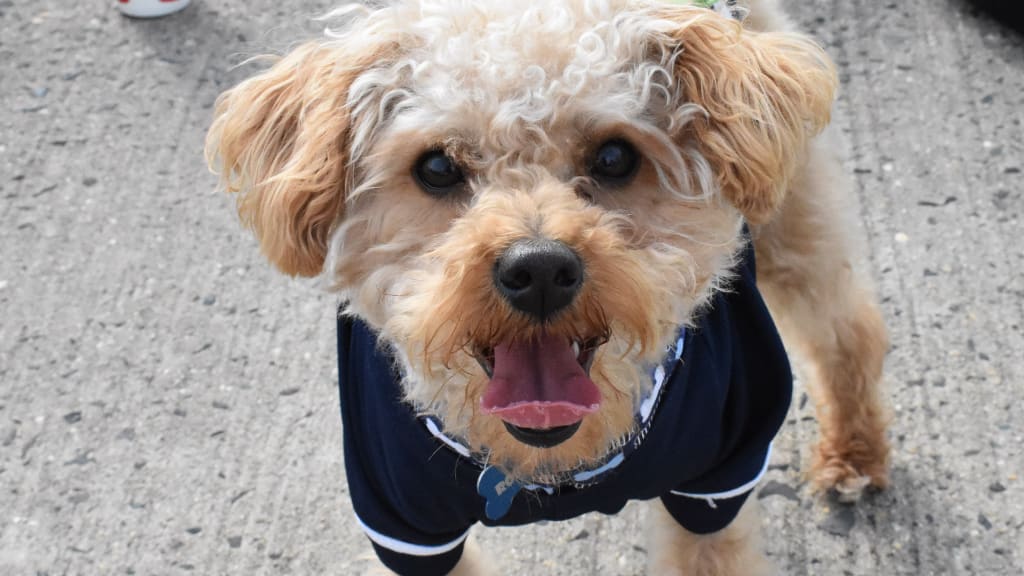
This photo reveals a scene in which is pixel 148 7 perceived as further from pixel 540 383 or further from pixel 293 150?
pixel 540 383

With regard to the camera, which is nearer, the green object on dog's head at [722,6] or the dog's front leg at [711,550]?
the green object on dog's head at [722,6]

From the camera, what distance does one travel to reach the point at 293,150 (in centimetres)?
234

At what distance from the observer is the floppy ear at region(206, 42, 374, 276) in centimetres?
226

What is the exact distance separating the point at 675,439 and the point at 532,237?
67cm

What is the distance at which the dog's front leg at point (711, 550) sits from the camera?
2.81m

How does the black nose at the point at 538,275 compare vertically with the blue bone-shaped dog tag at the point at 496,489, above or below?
above

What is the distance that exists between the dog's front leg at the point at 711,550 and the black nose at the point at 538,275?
107cm

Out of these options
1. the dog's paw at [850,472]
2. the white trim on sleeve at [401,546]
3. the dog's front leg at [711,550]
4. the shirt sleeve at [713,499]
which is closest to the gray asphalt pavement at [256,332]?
the dog's paw at [850,472]

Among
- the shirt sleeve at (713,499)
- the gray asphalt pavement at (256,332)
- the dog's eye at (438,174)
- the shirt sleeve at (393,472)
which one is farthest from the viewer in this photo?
the gray asphalt pavement at (256,332)

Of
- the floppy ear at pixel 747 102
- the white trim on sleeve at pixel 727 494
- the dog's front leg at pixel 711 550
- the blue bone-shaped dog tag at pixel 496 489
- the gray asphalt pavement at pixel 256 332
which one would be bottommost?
the gray asphalt pavement at pixel 256 332

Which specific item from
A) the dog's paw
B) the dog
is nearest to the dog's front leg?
the dog

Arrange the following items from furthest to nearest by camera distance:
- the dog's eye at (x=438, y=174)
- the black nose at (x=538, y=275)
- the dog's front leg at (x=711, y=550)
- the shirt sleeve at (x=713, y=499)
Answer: the dog's front leg at (x=711, y=550) → the shirt sleeve at (x=713, y=499) → the dog's eye at (x=438, y=174) → the black nose at (x=538, y=275)

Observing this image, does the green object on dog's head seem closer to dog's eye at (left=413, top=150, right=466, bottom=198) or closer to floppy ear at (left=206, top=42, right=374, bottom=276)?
dog's eye at (left=413, top=150, right=466, bottom=198)

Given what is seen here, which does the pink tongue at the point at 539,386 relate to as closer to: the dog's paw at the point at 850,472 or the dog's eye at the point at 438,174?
the dog's eye at the point at 438,174
